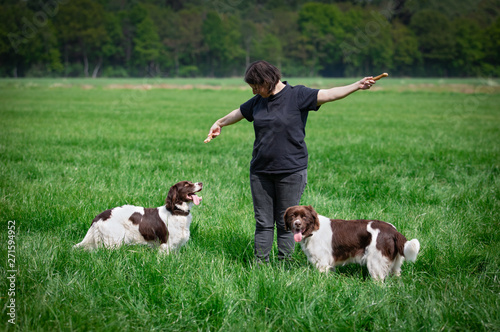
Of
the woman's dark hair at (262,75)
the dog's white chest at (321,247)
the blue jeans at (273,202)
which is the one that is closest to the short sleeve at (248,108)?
the woman's dark hair at (262,75)

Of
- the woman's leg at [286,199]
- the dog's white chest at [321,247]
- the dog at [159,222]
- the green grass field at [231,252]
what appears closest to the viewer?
the green grass field at [231,252]

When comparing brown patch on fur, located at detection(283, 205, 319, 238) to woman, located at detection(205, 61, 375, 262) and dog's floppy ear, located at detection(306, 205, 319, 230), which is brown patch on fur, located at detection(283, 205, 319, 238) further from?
woman, located at detection(205, 61, 375, 262)

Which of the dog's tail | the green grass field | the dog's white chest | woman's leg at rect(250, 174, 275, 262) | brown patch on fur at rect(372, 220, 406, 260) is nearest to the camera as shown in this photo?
the green grass field

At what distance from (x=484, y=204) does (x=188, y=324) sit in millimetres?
5609

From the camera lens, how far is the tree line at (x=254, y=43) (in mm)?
100062

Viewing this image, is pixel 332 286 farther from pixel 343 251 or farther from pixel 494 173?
pixel 494 173

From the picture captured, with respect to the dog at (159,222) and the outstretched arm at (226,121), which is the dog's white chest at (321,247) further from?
the outstretched arm at (226,121)

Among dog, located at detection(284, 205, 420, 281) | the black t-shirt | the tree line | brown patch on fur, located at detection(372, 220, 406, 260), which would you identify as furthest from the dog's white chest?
the tree line

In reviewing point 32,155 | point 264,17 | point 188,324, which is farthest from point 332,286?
point 264,17

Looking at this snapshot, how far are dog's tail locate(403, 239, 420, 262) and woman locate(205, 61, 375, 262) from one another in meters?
1.22

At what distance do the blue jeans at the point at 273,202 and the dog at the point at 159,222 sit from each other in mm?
733

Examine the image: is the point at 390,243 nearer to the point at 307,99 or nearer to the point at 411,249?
the point at 411,249

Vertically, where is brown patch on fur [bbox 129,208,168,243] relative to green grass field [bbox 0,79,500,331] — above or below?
above

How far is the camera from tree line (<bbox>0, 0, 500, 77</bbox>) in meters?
100
